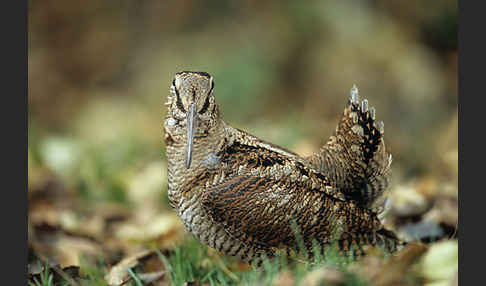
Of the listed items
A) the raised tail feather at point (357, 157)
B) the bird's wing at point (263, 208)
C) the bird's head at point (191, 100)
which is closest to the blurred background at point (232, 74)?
the raised tail feather at point (357, 157)

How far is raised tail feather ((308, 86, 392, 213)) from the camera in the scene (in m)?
3.44

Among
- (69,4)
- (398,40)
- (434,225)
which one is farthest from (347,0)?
(434,225)

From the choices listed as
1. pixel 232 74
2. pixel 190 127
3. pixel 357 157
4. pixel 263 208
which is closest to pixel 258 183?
pixel 263 208

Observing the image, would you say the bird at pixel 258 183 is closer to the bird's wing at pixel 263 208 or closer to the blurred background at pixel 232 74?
the bird's wing at pixel 263 208

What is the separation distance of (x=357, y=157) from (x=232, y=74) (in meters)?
4.85

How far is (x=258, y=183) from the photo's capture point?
322cm

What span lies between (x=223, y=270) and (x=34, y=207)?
2.40 metres

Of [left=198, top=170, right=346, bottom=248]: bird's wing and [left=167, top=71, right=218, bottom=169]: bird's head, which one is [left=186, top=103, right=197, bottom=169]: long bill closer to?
[left=167, top=71, right=218, bottom=169]: bird's head

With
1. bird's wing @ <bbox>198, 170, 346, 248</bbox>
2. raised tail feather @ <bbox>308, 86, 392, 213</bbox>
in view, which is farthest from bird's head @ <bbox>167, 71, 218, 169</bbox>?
raised tail feather @ <bbox>308, 86, 392, 213</bbox>

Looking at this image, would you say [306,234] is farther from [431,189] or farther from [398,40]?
[398,40]

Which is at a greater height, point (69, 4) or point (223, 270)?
point (69, 4)

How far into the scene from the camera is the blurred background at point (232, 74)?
6.10 m

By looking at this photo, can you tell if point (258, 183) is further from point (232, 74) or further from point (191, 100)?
point (232, 74)

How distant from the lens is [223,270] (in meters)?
3.60
